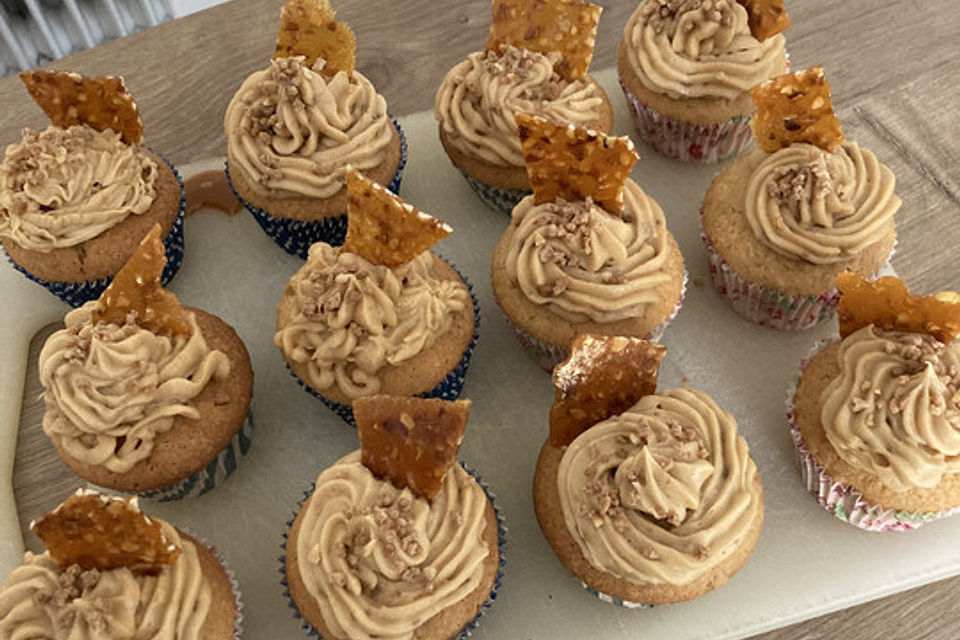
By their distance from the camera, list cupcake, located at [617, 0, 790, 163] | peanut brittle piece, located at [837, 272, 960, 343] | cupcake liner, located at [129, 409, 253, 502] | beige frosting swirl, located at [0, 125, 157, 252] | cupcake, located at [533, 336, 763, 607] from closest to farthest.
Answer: cupcake, located at [533, 336, 763, 607]
peanut brittle piece, located at [837, 272, 960, 343]
cupcake liner, located at [129, 409, 253, 502]
beige frosting swirl, located at [0, 125, 157, 252]
cupcake, located at [617, 0, 790, 163]

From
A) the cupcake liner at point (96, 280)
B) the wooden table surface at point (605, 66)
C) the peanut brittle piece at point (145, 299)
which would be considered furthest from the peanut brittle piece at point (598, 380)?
the cupcake liner at point (96, 280)

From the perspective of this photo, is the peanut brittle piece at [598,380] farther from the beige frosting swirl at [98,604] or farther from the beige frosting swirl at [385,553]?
the beige frosting swirl at [98,604]

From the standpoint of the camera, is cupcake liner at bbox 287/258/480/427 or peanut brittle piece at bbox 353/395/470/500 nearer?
peanut brittle piece at bbox 353/395/470/500

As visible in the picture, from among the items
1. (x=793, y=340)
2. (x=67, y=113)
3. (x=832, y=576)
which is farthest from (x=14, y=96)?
(x=832, y=576)

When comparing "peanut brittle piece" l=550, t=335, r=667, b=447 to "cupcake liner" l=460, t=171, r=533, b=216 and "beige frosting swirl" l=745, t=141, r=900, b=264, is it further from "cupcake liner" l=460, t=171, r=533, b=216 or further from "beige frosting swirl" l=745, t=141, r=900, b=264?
"cupcake liner" l=460, t=171, r=533, b=216

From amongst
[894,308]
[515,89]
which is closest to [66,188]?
[515,89]

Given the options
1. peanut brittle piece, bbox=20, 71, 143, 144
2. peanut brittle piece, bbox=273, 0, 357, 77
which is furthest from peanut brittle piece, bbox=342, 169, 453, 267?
peanut brittle piece, bbox=20, 71, 143, 144
